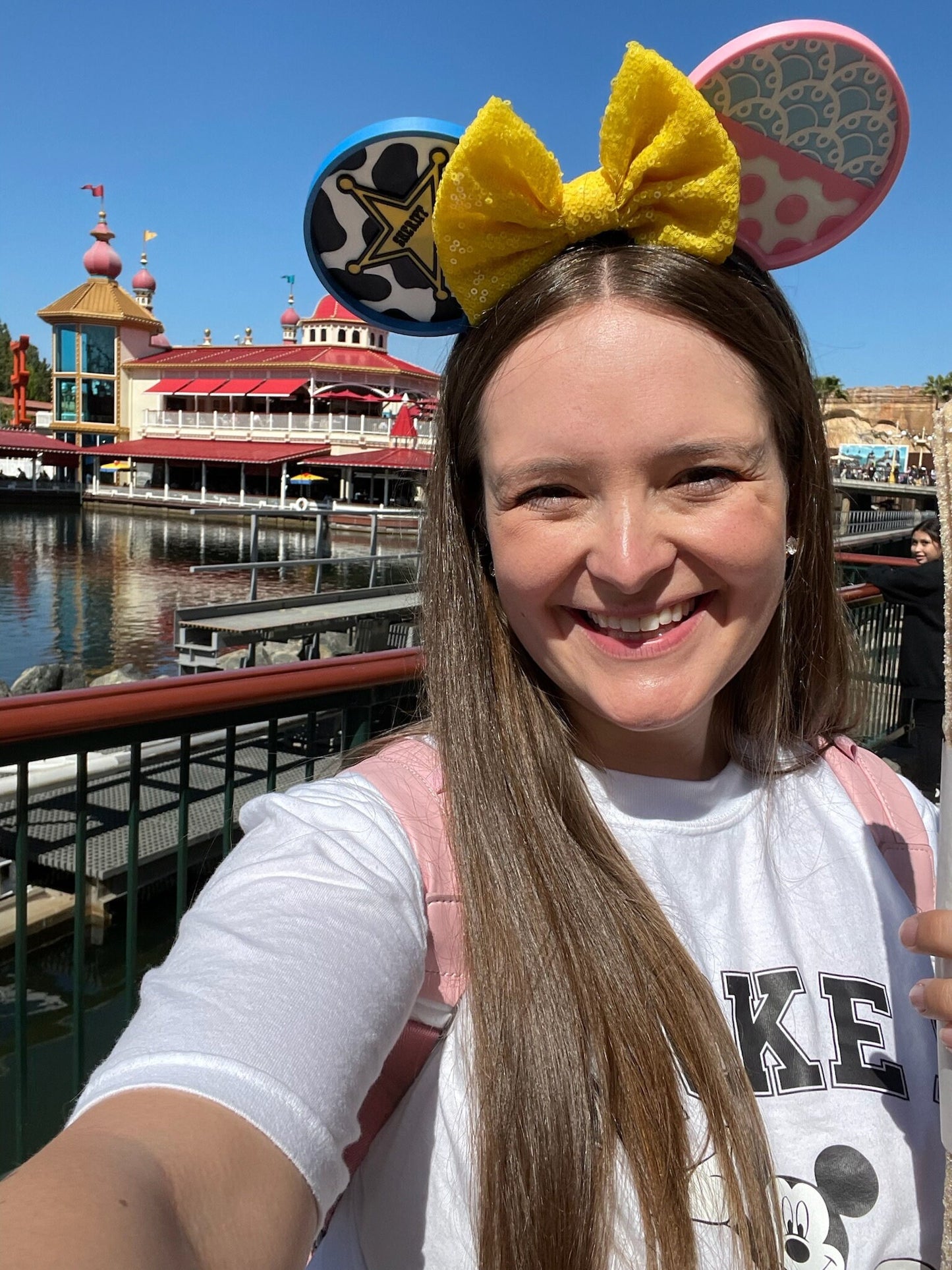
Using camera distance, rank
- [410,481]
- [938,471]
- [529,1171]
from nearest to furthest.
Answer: [938,471]
[529,1171]
[410,481]

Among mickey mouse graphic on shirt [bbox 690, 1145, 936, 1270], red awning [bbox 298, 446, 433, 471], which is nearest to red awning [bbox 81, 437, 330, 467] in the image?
red awning [bbox 298, 446, 433, 471]

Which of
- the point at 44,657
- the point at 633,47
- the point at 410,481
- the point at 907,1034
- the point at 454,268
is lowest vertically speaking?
the point at 44,657

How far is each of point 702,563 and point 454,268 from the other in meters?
0.46

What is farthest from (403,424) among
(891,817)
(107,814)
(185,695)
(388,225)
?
(891,817)

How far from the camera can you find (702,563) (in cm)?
103

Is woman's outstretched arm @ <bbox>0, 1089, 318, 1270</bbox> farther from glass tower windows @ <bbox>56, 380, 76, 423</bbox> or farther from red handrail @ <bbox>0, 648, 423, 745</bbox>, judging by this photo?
glass tower windows @ <bbox>56, 380, 76, 423</bbox>

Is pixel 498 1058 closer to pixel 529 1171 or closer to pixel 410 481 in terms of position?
→ pixel 529 1171

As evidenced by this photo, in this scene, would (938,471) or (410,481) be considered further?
(410,481)

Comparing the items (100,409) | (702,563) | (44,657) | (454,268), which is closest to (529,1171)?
(702,563)

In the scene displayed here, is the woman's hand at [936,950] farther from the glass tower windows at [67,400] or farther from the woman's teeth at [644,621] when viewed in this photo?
the glass tower windows at [67,400]

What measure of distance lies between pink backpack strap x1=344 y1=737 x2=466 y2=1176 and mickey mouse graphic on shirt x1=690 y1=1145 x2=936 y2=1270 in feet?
0.86

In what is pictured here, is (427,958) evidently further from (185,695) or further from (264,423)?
(264,423)

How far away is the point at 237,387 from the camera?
36.2 meters

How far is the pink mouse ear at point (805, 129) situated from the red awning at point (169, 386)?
39.8 metres
